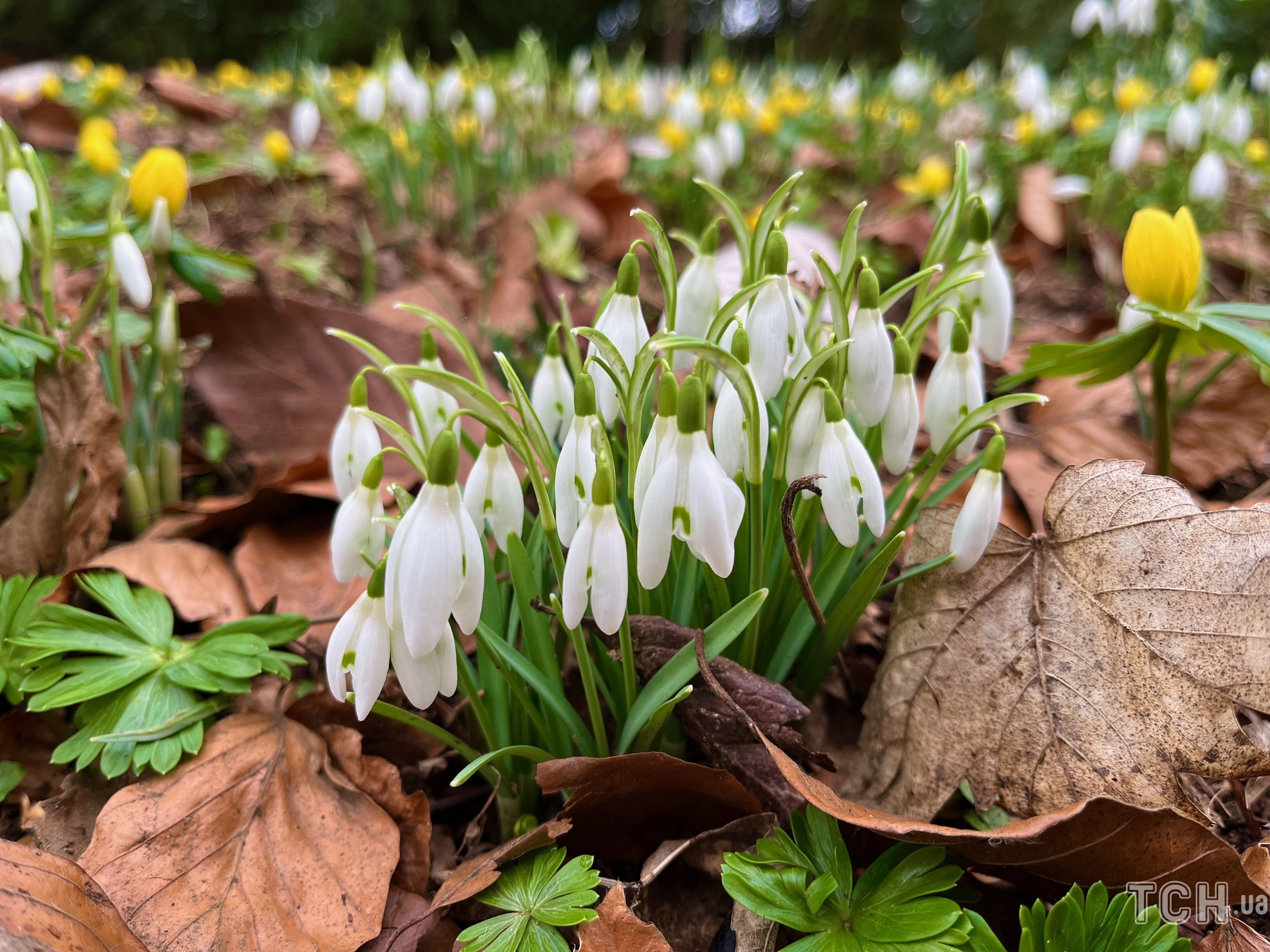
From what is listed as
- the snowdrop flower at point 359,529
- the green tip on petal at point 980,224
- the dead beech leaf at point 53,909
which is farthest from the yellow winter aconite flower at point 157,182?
the green tip on petal at point 980,224

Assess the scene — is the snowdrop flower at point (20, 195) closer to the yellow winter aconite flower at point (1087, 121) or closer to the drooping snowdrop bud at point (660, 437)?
the drooping snowdrop bud at point (660, 437)

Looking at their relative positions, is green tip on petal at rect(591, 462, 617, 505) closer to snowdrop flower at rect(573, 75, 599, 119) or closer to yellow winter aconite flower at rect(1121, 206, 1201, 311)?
yellow winter aconite flower at rect(1121, 206, 1201, 311)

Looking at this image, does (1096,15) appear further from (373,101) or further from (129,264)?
(129,264)

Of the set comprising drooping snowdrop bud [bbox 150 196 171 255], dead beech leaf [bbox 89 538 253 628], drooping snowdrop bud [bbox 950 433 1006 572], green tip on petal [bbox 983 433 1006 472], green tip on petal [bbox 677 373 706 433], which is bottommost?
dead beech leaf [bbox 89 538 253 628]

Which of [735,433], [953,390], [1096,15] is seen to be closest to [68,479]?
[735,433]

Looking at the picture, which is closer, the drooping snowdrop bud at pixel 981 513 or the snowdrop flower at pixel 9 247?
the drooping snowdrop bud at pixel 981 513

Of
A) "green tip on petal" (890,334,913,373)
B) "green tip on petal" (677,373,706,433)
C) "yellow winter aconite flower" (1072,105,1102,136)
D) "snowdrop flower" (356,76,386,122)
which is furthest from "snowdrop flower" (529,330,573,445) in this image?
"yellow winter aconite flower" (1072,105,1102,136)
